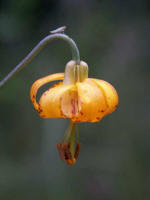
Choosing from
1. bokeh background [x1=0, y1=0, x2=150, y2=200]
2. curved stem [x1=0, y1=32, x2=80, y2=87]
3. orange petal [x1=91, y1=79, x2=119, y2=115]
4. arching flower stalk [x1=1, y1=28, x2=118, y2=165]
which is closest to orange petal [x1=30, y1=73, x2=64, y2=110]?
arching flower stalk [x1=1, y1=28, x2=118, y2=165]

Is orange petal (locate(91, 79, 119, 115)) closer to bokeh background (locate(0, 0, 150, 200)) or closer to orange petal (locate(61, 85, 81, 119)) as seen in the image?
orange petal (locate(61, 85, 81, 119))

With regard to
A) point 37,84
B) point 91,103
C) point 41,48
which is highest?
point 41,48

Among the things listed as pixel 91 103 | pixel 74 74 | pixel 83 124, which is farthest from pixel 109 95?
pixel 83 124

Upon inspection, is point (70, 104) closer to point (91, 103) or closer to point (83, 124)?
point (91, 103)

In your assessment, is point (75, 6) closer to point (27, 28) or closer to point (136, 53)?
point (27, 28)

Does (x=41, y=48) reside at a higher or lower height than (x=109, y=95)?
higher

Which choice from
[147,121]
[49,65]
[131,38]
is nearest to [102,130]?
[147,121]

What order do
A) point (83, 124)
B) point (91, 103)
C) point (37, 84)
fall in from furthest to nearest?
1. point (83, 124)
2. point (37, 84)
3. point (91, 103)

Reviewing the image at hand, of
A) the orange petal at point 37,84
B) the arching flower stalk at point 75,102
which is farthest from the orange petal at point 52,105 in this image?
the orange petal at point 37,84
